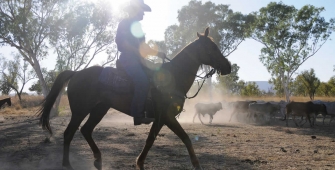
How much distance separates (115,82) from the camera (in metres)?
6.88

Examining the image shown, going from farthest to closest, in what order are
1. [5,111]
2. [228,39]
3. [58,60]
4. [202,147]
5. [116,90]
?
[228,39], [5,111], [58,60], [202,147], [116,90]

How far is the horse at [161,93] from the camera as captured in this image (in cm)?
660

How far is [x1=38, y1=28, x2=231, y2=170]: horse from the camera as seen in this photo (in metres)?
6.60

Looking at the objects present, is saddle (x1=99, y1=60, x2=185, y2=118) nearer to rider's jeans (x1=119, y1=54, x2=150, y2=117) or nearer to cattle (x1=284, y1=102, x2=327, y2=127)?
rider's jeans (x1=119, y1=54, x2=150, y2=117)

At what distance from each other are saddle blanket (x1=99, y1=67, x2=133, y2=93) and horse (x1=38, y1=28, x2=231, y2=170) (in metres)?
0.13

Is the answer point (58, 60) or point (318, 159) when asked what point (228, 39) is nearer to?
point (58, 60)

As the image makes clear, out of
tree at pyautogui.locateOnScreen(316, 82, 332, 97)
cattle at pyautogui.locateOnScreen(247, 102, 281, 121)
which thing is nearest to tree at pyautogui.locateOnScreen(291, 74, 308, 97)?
tree at pyautogui.locateOnScreen(316, 82, 332, 97)

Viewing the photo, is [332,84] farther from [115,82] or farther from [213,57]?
[115,82]

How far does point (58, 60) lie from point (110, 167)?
2542cm

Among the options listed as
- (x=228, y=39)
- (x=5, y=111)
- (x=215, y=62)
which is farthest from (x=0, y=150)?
(x=228, y=39)

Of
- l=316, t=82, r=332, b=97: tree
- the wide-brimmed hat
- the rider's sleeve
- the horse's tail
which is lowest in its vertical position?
the horse's tail

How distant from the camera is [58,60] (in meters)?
30.7

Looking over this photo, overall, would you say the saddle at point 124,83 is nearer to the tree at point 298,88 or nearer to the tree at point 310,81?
the tree at point 310,81

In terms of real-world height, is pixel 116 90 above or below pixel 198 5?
below
